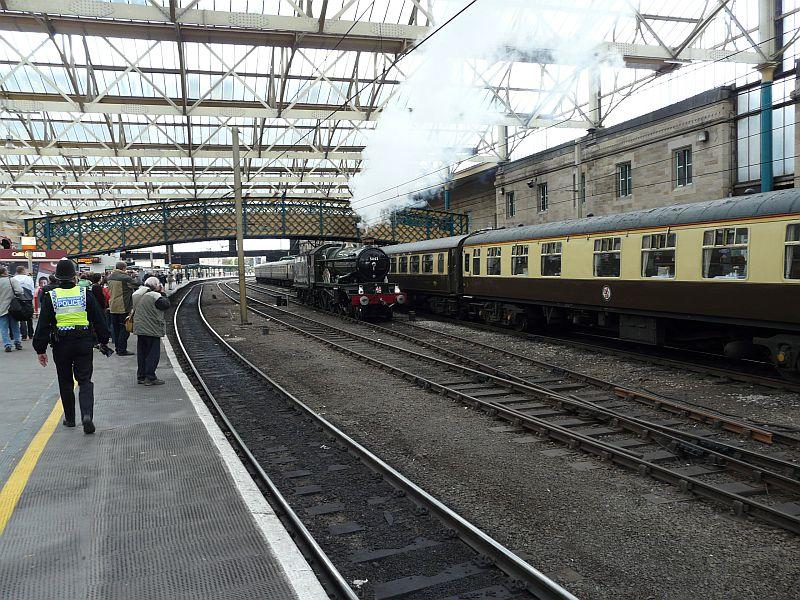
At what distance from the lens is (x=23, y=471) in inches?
196

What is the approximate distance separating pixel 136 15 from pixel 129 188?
37929mm

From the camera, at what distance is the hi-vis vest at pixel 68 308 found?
20.1 ft

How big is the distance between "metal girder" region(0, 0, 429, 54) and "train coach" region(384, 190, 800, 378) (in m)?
6.22

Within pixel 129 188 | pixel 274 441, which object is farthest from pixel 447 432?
pixel 129 188

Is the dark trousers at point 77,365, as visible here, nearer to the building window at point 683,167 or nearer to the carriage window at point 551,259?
the carriage window at point 551,259

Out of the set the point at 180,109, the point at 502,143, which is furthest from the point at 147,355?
the point at 502,143

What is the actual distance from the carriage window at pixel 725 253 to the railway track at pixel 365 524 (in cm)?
691

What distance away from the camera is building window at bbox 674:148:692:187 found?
64.6 ft

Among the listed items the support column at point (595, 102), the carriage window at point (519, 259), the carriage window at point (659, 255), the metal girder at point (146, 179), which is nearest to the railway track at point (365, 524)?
the carriage window at point (659, 255)

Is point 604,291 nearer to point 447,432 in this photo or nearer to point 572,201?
point 447,432

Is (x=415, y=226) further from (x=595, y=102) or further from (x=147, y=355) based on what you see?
(x=147, y=355)

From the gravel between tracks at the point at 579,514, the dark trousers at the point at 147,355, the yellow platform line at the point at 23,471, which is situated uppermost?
the dark trousers at the point at 147,355

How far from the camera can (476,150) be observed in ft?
99.3

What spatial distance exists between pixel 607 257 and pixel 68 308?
995 centimetres
